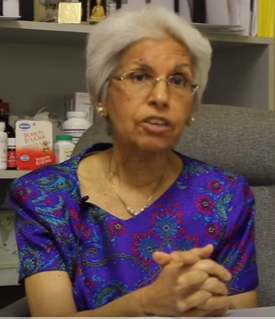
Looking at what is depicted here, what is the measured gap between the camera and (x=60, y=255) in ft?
4.37

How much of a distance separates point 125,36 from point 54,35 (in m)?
0.75

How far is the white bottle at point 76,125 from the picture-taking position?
205cm

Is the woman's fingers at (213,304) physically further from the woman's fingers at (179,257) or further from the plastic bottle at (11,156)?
the plastic bottle at (11,156)

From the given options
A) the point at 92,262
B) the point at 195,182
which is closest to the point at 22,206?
the point at 92,262

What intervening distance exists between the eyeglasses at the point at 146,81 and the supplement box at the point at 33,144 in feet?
2.19

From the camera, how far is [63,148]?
200 cm

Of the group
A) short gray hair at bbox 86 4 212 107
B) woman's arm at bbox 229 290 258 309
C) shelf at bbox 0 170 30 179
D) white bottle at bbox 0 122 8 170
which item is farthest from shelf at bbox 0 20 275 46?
woman's arm at bbox 229 290 258 309

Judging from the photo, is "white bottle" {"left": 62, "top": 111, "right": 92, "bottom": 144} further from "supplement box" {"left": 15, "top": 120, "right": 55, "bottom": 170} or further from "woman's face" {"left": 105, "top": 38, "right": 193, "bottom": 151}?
"woman's face" {"left": 105, "top": 38, "right": 193, "bottom": 151}

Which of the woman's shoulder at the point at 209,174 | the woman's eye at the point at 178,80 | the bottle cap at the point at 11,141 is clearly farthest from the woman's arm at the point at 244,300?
the bottle cap at the point at 11,141

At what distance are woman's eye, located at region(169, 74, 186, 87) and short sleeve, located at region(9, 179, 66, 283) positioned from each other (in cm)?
35

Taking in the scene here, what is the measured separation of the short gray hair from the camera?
1376mm

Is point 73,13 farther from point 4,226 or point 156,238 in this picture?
point 156,238

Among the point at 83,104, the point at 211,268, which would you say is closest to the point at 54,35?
the point at 83,104

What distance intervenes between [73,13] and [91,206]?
2.62 ft
